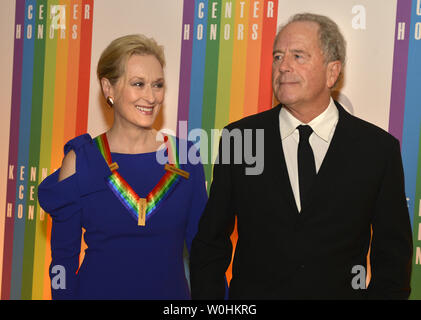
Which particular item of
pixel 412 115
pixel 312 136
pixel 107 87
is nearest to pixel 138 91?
pixel 107 87

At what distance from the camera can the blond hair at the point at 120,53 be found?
85.3 inches

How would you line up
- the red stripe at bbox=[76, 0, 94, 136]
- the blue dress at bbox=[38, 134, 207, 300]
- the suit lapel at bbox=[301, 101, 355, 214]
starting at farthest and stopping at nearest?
the red stripe at bbox=[76, 0, 94, 136] < the blue dress at bbox=[38, 134, 207, 300] < the suit lapel at bbox=[301, 101, 355, 214]

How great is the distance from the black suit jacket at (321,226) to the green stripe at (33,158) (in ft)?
5.19

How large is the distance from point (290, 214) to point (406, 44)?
1388 millimetres

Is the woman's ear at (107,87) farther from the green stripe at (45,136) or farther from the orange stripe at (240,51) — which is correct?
the green stripe at (45,136)

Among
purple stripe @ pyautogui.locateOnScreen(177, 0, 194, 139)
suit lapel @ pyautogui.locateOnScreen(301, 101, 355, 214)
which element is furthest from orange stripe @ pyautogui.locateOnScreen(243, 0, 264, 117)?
suit lapel @ pyautogui.locateOnScreen(301, 101, 355, 214)

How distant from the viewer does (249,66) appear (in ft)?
9.41

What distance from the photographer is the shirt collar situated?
1.99 m

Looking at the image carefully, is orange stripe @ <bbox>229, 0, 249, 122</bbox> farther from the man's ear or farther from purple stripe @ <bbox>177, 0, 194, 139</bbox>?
the man's ear

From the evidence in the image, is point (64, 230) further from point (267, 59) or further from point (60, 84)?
point (267, 59)

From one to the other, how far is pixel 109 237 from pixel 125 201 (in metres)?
0.16

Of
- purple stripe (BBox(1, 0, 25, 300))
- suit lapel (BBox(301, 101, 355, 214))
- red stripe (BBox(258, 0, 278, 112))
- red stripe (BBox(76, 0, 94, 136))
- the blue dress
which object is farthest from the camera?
purple stripe (BBox(1, 0, 25, 300))

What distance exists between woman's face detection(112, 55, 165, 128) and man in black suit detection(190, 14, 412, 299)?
0.40 m

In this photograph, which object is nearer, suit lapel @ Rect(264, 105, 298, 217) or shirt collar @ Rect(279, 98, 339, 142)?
suit lapel @ Rect(264, 105, 298, 217)
